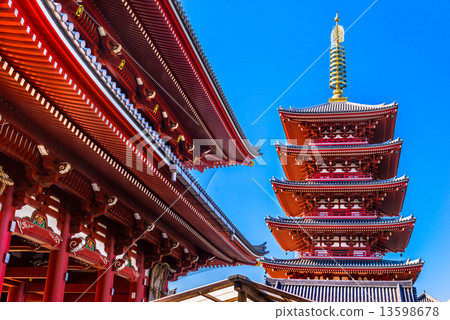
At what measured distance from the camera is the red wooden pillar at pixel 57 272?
9.95 metres

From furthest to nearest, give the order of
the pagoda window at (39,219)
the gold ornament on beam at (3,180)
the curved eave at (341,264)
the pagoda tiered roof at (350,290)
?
the curved eave at (341,264) → the pagoda tiered roof at (350,290) → the pagoda window at (39,219) → the gold ornament on beam at (3,180)


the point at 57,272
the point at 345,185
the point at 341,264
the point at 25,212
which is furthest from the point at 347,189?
the point at 25,212

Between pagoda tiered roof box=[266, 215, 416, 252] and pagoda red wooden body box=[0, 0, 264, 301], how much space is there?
612 centimetres

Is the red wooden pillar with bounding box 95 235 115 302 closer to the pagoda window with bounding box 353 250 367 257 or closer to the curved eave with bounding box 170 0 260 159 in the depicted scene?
the curved eave with bounding box 170 0 260 159

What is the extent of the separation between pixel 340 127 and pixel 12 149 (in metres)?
20.7

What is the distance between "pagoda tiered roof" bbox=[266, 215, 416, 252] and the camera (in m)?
22.1

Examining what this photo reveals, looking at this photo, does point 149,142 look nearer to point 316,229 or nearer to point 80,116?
point 80,116

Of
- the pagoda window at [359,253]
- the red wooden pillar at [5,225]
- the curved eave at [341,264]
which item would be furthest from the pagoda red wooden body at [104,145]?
the pagoda window at [359,253]

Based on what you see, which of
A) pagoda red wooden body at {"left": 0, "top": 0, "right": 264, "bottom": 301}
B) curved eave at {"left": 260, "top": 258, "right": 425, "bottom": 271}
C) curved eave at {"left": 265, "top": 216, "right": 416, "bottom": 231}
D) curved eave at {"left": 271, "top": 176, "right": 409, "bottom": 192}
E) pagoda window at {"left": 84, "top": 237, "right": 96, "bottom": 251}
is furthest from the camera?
curved eave at {"left": 271, "top": 176, "right": 409, "bottom": 192}

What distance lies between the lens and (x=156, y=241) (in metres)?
14.3

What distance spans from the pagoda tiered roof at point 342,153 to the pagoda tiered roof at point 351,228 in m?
A: 3.48

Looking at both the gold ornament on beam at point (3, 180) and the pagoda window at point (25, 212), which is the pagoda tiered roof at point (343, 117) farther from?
the gold ornament on beam at point (3, 180)

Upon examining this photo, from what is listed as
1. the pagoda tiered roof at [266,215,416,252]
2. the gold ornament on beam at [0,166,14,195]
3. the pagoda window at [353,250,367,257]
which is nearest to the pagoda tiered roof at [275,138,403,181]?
the pagoda tiered roof at [266,215,416,252]
